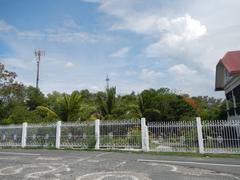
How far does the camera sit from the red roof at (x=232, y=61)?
64.1 feet

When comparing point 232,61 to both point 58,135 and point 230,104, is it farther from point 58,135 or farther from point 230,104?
point 58,135

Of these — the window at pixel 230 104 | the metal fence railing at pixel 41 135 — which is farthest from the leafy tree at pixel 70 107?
the window at pixel 230 104

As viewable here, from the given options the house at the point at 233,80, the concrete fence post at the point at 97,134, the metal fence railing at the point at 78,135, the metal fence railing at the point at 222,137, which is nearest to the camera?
the metal fence railing at the point at 222,137

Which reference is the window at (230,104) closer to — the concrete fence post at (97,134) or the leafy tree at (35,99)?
the concrete fence post at (97,134)

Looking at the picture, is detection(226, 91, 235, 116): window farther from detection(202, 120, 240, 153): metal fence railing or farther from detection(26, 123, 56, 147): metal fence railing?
detection(26, 123, 56, 147): metal fence railing

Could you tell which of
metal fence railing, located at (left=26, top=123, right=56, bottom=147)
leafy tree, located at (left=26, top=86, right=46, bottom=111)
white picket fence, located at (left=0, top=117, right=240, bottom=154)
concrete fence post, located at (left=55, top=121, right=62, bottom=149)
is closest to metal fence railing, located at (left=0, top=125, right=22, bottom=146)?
white picket fence, located at (left=0, top=117, right=240, bottom=154)

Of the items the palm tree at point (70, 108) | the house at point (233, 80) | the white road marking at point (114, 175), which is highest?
the house at point (233, 80)

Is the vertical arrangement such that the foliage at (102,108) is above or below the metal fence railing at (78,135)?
above

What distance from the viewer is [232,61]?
70.5ft

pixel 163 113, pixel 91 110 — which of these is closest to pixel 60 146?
pixel 91 110

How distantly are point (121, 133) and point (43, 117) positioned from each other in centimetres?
993

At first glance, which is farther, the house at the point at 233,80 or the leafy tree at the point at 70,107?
the leafy tree at the point at 70,107

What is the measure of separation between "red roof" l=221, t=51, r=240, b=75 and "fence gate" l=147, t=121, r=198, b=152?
8.06 meters

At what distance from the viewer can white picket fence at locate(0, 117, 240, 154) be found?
12820mm
